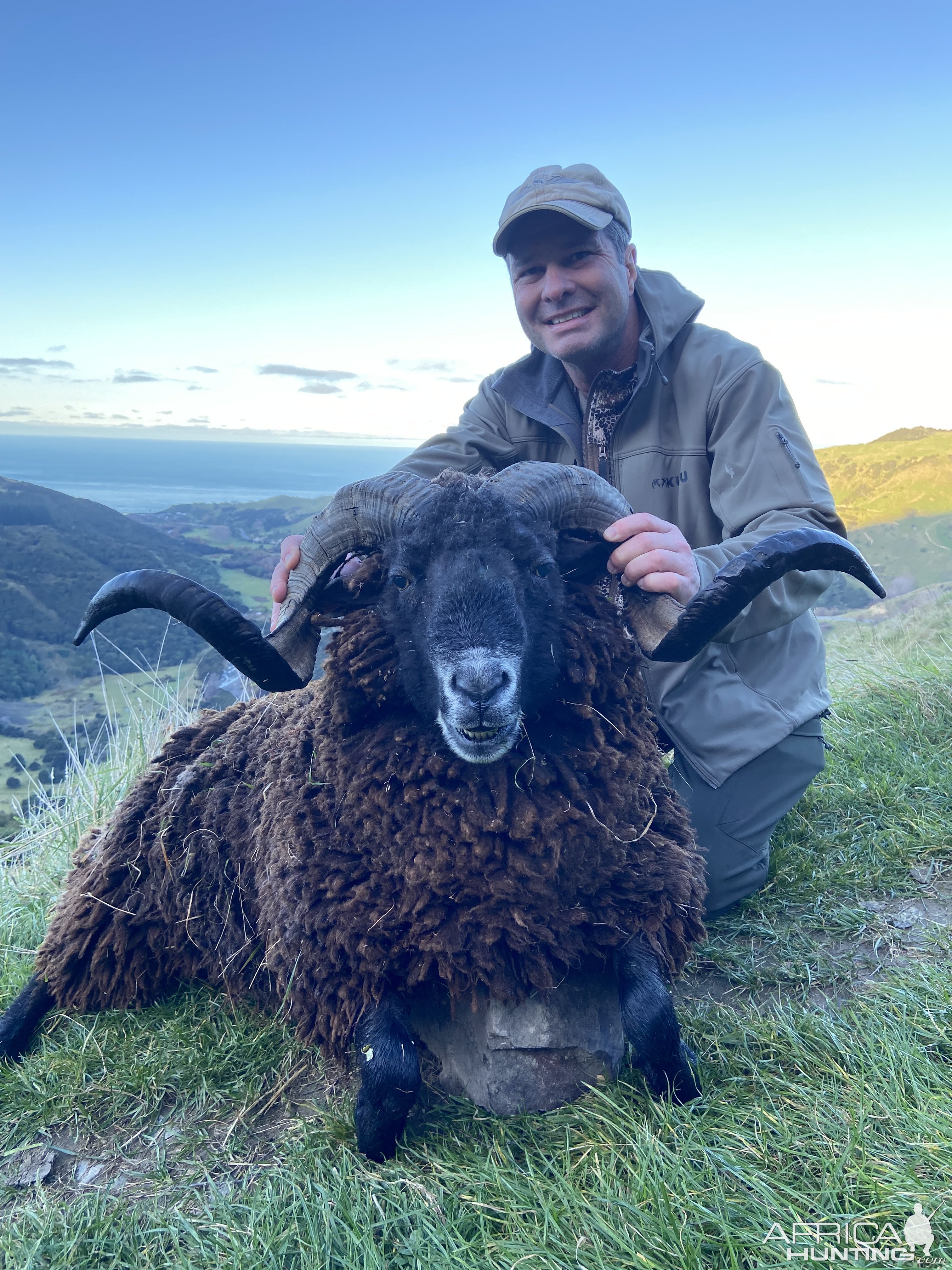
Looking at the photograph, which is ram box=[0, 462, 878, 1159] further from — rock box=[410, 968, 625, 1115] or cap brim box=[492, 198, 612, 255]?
cap brim box=[492, 198, 612, 255]

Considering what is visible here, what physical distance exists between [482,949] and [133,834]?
6.81ft

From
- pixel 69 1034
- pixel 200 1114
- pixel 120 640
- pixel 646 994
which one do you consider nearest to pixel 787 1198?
pixel 646 994

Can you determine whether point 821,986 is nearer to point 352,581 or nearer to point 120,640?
point 352,581

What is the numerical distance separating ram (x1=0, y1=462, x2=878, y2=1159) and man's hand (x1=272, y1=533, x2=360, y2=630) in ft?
0.31

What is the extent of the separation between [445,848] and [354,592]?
1.08 metres

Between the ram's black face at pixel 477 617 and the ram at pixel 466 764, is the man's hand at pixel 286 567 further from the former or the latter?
the ram's black face at pixel 477 617

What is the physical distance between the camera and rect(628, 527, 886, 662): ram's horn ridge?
2.75 meters

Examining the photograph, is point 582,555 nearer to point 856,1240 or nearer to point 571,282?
point 571,282

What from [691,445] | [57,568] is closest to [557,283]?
[691,445]

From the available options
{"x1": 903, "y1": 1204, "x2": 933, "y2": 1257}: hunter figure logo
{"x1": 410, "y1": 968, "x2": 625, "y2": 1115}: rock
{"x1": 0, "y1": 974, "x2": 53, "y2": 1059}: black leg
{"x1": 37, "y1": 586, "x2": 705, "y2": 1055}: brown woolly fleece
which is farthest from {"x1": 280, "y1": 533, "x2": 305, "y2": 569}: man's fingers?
{"x1": 903, "y1": 1204, "x2": 933, "y2": 1257}: hunter figure logo

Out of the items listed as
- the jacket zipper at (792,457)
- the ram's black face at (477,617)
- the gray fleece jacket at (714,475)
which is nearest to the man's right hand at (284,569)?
the ram's black face at (477,617)

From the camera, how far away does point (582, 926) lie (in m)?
2.95

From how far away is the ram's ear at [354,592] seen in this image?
321cm

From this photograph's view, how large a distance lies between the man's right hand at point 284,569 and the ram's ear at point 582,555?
1078 millimetres
